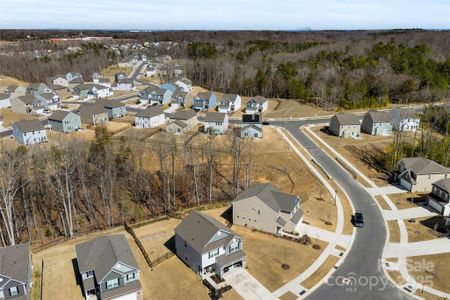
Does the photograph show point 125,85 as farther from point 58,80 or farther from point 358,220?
point 358,220

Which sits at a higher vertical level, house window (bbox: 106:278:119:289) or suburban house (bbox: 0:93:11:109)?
suburban house (bbox: 0:93:11:109)

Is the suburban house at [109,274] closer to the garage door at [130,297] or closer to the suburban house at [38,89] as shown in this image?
the garage door at [130,297]

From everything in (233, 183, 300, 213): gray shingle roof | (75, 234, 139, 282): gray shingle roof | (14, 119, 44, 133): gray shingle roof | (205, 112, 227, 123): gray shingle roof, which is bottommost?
(75, 234, 139, 282): gray shingle roof

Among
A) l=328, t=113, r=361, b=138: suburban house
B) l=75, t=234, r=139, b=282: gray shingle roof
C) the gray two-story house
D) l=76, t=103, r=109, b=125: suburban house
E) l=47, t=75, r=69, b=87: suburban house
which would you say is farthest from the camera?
l=47, t=75, r=69, b=87: suburban house

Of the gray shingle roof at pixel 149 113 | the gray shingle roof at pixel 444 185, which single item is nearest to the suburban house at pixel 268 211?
the gray shingle roof at pixel 444 185

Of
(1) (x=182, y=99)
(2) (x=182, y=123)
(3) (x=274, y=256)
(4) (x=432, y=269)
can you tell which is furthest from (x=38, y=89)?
(4) (x=432, y=269)

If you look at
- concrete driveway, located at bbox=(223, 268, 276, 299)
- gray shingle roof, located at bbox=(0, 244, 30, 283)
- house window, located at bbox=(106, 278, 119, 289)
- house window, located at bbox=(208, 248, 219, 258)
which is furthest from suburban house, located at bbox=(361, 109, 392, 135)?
gray shingle roof, located at bbox=(0, 244, 30, 283)

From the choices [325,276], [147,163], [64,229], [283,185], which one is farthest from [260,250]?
[147,163]

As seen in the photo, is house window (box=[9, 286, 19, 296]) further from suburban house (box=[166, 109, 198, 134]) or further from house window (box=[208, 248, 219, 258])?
suburban house (box=[166, 109, 198, 134])

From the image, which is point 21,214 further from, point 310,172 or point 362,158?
point 362,158
